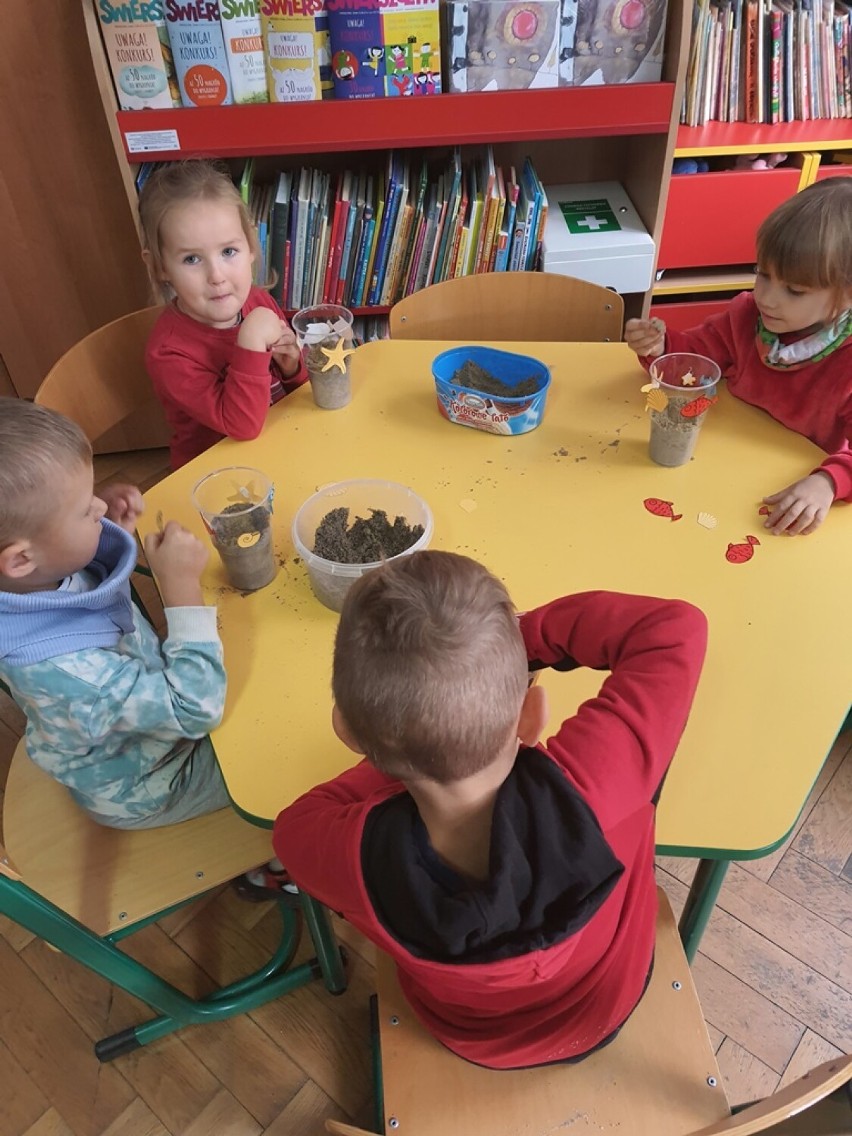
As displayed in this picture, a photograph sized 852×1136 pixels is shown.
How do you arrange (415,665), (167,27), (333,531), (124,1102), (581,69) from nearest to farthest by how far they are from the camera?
(415,665), (333,531), (124,1102), (167,27), (581,69)

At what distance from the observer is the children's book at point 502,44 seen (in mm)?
1961

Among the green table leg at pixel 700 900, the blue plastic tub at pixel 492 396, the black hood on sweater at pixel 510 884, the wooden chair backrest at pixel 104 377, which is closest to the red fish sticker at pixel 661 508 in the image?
the blue plastic tub at pixel 492 396

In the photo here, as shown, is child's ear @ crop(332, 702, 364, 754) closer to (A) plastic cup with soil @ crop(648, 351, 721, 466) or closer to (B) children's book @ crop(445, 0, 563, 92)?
(A) plastic cup with soil @ crop(648, 351, 721, 466)

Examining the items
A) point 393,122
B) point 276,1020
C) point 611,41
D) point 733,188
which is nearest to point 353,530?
point 276,1020

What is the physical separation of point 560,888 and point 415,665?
0.23 m

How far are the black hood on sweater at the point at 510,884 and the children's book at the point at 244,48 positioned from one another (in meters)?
1.94

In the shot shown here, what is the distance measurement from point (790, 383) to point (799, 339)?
8 centimetres

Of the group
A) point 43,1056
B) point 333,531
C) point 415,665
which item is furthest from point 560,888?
point 43,1056

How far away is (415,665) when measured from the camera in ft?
2.32

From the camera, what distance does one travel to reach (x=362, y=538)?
1185mm

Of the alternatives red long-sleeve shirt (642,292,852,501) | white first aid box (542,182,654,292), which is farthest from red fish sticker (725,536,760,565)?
white first aid box (542,182,654,292)

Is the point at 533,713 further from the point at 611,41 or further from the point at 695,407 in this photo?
the point at 611,41

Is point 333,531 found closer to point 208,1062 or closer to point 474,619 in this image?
point 474,619

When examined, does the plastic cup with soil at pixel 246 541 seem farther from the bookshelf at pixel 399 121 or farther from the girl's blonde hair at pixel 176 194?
the bookshelf at pixel 399 121
